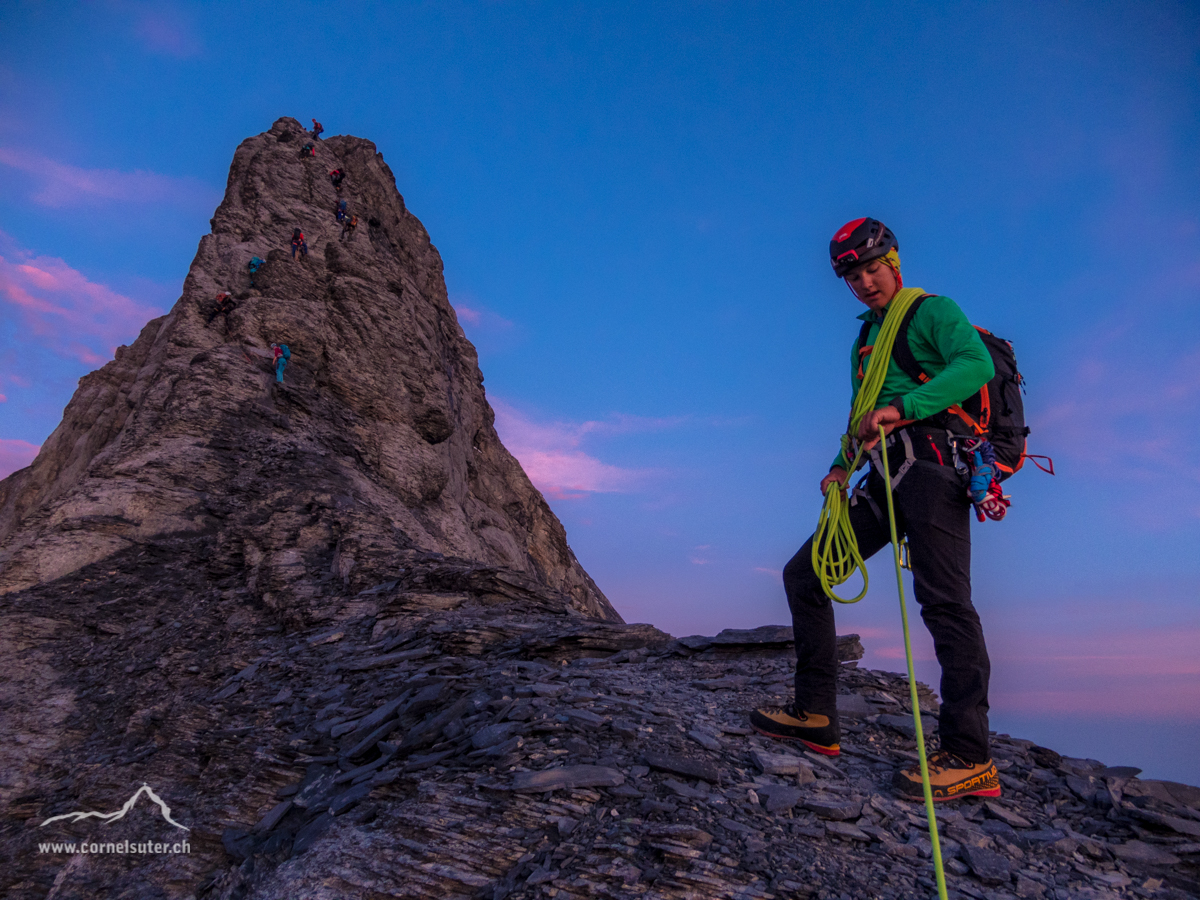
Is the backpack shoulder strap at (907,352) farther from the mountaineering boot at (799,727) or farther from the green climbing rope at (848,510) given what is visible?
the mountaineering boot at (799,727)

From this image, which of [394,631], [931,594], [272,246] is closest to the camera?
[931,594]

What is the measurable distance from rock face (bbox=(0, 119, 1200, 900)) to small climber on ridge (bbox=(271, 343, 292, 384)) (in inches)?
17.8

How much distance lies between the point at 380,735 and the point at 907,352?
15.6ft

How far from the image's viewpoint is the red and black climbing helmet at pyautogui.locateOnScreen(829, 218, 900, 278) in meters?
4.30

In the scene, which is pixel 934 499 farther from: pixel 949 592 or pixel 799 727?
pixel 799 727

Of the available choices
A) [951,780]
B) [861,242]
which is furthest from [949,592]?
[861,242]

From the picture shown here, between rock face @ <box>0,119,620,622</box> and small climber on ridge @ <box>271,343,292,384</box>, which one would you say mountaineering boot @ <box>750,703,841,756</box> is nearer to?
rock face @ <box>0,119,620,622</box>

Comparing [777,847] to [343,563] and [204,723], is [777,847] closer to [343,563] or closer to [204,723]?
[204,723]

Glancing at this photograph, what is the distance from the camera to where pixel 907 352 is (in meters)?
4.19

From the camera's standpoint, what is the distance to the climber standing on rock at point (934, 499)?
382 centimetres

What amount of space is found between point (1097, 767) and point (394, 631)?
7063 millimetres

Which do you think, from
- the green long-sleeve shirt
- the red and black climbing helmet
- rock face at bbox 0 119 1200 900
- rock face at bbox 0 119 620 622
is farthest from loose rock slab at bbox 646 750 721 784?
rock face at bbox 0 119 620 622

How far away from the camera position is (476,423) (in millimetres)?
29531

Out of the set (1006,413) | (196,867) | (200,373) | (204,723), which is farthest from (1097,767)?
(200,373)
